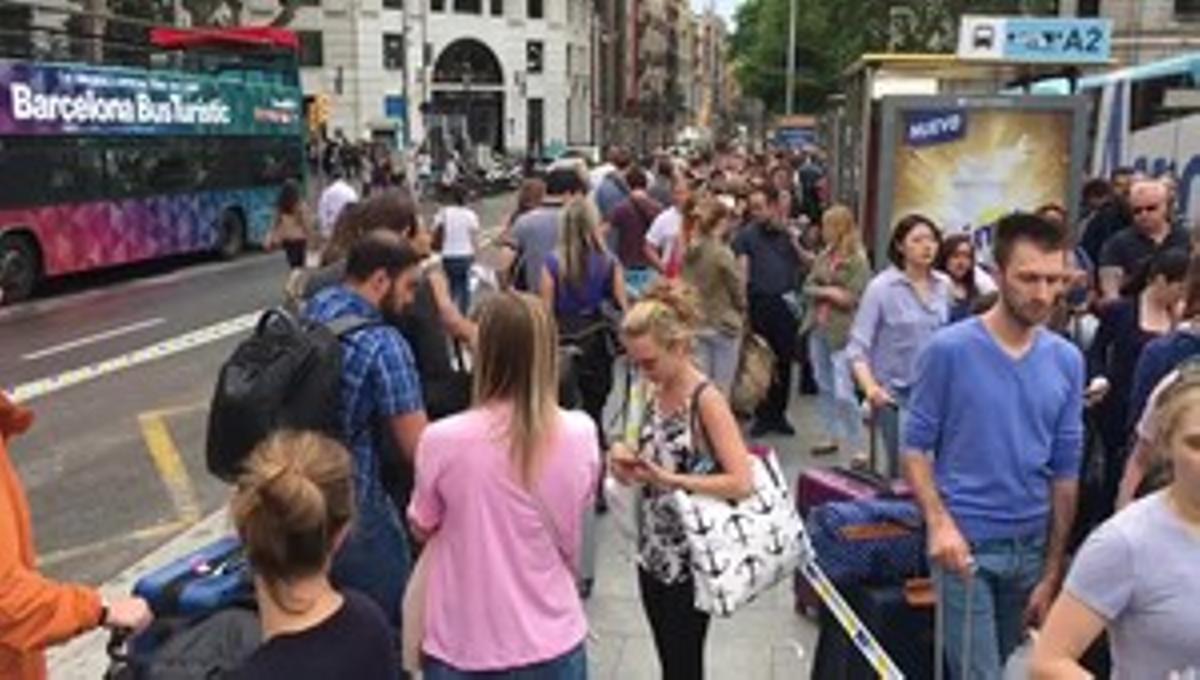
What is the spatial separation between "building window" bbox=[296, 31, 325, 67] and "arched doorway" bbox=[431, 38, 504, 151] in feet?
25.4

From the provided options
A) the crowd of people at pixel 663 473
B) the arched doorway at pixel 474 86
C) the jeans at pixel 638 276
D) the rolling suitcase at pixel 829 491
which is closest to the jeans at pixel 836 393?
the crowd of people at pixel 663 473

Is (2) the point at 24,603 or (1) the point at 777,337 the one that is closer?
(2) the point at 24,603

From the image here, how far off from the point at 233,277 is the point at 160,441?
39.5 feet

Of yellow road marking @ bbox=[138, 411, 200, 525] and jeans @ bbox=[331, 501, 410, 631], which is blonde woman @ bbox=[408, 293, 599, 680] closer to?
jeans @ bbox=[331, 501, 410, 631]

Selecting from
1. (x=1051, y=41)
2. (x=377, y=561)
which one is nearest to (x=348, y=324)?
(x=377, y=561)

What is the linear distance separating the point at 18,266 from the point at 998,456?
627 inches

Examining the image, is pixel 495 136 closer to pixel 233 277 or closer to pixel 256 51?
pixel 256 51

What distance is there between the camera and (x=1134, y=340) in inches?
204

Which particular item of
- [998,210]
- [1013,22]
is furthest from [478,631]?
[1013,22]

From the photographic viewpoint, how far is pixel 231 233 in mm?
23812

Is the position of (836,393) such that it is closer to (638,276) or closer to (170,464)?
(638,276)

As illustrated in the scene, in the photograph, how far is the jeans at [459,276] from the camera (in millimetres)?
11852

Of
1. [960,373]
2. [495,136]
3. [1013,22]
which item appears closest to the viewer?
[960,373]

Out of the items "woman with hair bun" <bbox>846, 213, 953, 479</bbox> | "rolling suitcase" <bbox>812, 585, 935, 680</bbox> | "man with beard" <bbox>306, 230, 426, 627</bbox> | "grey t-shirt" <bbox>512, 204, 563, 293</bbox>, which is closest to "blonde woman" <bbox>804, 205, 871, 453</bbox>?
"woman with hair bun" <bbox>846, 213, 953, 479</bbox>
